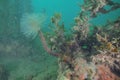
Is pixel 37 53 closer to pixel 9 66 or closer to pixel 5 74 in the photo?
pixel 9 66

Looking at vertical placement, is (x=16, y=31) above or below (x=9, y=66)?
above

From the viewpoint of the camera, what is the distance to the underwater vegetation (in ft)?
14.4

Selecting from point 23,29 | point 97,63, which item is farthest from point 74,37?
point 23,29

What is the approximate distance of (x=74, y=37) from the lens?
5359 millimetres

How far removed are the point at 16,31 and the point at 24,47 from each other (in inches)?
82.1

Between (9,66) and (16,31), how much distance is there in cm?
457

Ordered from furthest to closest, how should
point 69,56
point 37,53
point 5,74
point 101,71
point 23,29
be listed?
point 23,29 < point 37,53 < point 5,74 < point 69,56 < point 101,71

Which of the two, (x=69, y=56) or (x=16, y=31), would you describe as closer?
(x=69, y=56)

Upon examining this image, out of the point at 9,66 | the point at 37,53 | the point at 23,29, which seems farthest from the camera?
the point at 23,29

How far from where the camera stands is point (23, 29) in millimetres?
14812

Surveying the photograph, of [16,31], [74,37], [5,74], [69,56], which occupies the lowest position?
[5,74]

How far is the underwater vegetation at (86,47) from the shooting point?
4.38m

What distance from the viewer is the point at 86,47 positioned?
5.34 meters

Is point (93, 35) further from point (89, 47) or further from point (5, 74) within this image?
point (5, 74)
